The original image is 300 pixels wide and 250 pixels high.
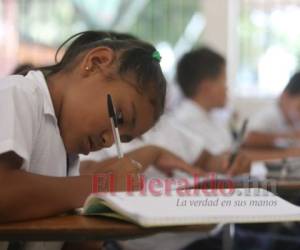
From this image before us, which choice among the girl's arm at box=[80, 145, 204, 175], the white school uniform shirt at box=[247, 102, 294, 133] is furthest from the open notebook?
the white school uniform shirt at box=[247, 102, 294, 133]

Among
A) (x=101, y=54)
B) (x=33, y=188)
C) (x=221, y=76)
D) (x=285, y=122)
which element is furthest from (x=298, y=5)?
(x=33, y=188)

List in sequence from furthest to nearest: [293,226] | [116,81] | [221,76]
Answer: [221,76]
[293,226]
[116,81]

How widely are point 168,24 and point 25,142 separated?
4160 millimetres

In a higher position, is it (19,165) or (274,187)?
(19,165)

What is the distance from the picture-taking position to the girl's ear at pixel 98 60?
1186 millimetres

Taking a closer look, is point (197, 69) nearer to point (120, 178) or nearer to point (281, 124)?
point (281, 124)

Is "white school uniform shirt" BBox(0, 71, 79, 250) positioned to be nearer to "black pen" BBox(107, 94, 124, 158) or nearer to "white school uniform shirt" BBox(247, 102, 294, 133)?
"black pen" BBox(107, 94, 124, 158)

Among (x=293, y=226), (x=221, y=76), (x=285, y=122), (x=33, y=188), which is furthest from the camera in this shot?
(x=285, y=122)

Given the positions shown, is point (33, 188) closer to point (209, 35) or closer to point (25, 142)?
point (25, 142)

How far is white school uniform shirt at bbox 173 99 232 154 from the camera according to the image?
9.50ft

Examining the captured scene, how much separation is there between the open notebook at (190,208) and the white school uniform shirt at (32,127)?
15 cm

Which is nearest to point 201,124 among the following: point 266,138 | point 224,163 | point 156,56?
point 266,138

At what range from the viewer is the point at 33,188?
3.08ft

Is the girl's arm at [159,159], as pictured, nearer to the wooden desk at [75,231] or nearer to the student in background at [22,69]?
the student in background at [22,69]
